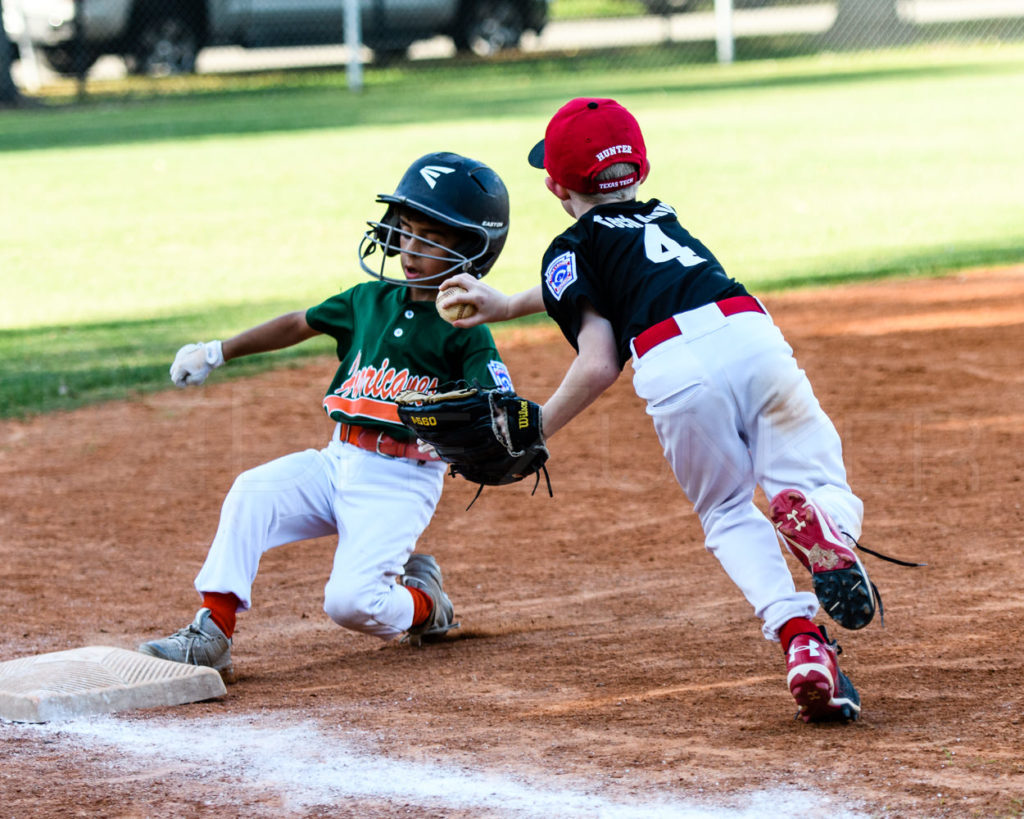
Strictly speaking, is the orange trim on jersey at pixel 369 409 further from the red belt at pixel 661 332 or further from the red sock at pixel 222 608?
the red belt at pixel 661 332

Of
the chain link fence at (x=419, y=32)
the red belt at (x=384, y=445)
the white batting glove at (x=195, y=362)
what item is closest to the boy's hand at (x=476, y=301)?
the red belt at (x=384, y=445)

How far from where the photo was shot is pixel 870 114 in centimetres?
1712

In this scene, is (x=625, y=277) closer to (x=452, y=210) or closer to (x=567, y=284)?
(x=567, y=284)

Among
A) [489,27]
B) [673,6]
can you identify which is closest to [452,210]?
[489,27]

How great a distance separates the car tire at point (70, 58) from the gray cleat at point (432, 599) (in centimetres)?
1966

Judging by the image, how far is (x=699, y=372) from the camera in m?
3.16

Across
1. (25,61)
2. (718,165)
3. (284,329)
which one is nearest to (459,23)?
(25,61)

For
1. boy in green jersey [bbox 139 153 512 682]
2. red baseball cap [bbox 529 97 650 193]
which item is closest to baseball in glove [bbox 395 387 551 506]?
boy in green jersey [bbox 139 153 512 682]

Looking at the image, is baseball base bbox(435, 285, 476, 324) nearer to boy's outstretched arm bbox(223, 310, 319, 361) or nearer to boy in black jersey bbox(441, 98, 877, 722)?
boy in black jersey bbox(441, 98, 877, 722)

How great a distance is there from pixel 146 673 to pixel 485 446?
3.53ft

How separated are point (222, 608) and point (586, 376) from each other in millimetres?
1312

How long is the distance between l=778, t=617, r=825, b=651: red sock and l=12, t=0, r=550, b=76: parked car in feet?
66.2

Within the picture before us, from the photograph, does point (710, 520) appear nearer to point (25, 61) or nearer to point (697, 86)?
point (697, 86)

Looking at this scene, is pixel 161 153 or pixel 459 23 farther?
pixel 459 23
